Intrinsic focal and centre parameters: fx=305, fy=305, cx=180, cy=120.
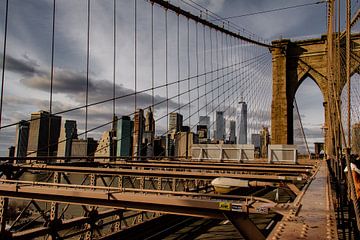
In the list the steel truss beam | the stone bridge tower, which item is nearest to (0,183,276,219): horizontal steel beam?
the steel truss beam

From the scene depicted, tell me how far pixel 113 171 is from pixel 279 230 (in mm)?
7803

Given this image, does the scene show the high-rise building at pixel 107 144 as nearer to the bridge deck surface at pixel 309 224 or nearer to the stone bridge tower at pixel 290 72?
the bridge deck surface at pixel 309 224

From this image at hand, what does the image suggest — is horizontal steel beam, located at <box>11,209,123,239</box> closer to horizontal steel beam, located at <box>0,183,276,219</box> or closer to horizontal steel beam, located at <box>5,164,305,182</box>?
horizontal steel beam, located at <box>5,164,305,182</box>

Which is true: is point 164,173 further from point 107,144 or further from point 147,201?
point 107,144

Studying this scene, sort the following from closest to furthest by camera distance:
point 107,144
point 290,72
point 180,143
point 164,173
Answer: point 164,173
point 107,144
point 290,72
point 180,143

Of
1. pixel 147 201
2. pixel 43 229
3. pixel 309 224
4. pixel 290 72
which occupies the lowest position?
pixel 43 229

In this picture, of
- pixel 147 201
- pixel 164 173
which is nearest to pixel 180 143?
pixel 164 173

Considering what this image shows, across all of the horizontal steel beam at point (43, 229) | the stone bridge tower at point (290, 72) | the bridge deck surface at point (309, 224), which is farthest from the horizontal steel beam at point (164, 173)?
the stone bridge tower at point (290, 72)

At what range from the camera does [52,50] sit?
13.9 metres

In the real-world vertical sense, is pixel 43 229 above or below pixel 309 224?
below

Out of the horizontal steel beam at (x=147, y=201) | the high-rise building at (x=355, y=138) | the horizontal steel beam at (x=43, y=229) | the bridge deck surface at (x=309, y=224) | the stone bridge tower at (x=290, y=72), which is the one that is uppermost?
the stone bridge tower at (x=290, y=72)

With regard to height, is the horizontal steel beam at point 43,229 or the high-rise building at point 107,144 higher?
the high-rise building at point 107,144

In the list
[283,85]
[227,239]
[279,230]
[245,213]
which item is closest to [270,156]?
[227,239]

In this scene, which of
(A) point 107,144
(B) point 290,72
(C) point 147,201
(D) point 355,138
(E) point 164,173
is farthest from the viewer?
(B) point 290,72
